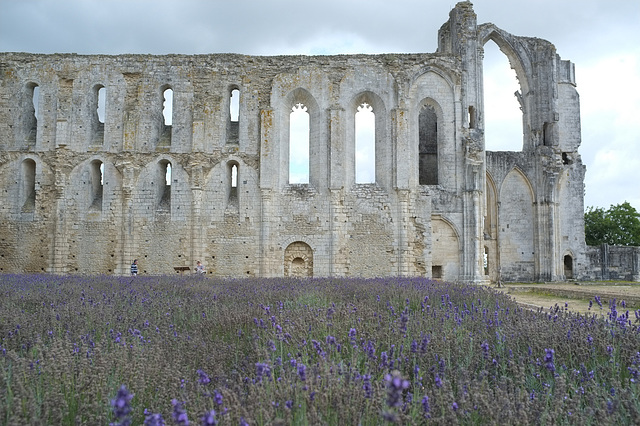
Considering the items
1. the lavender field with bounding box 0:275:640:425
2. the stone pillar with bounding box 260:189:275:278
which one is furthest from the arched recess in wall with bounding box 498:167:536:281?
the lavender field with bounding box 0:275:640:425

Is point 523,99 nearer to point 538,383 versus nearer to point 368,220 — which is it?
point 368,220

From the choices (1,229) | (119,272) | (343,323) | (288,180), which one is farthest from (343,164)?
(343,323)

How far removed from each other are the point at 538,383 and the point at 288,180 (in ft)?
52.1

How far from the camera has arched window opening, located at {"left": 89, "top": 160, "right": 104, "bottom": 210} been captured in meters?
18.7

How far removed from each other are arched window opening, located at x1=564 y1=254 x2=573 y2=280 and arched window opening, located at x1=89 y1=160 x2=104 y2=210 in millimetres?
19655

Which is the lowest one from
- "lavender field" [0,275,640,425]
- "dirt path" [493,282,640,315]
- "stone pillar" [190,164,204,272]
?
"dirt path" [493,282,640,315]

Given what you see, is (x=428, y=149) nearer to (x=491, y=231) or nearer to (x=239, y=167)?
(x=491, y=231)

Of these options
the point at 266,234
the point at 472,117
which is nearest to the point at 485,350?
the point at 266,234

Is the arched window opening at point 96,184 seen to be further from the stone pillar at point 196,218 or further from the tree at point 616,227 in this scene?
the tree at point 616,227

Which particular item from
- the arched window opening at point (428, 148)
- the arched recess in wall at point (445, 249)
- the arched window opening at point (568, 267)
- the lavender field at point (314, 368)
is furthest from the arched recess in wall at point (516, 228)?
the lavender field at point (314, 368)

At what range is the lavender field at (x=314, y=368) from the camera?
233 centimetres

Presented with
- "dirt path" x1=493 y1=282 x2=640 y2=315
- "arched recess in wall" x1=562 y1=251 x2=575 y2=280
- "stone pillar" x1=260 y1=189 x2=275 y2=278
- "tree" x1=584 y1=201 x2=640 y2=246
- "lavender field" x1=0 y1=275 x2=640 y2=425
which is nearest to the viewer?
"lavender field" x1=0 y1=275 x2=640 y2=425

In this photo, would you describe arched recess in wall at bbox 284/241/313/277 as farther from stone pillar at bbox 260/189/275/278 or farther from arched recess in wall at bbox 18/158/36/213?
arched recess in wall at bbox 18/158/36/213

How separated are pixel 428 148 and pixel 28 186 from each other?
16616 mm
